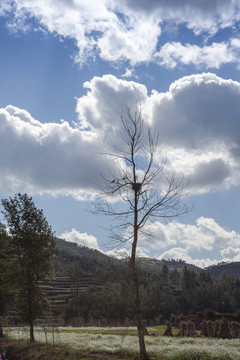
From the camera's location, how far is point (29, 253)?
32.8 m

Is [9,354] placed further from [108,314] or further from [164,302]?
[164,302]

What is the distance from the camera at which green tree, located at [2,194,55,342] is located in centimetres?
3228

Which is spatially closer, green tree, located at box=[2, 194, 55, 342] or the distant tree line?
green tree, located at box=[2, 194, 55, 342]

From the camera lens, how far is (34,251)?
1293 inches

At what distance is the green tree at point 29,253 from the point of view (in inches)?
1271

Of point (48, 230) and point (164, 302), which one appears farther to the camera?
point (164, 302)

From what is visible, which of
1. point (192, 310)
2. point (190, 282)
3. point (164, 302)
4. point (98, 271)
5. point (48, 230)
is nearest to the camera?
point (48, 230)

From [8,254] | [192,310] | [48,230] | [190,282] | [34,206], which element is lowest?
[192,310]

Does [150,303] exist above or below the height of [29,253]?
below

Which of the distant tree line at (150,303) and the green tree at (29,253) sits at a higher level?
the green tree at (29,253)

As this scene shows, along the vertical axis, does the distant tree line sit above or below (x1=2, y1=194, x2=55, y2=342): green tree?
below

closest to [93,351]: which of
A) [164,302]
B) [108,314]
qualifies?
[108,314]

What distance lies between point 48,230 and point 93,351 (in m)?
13.8

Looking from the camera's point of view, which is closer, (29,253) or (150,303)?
(29,253)
